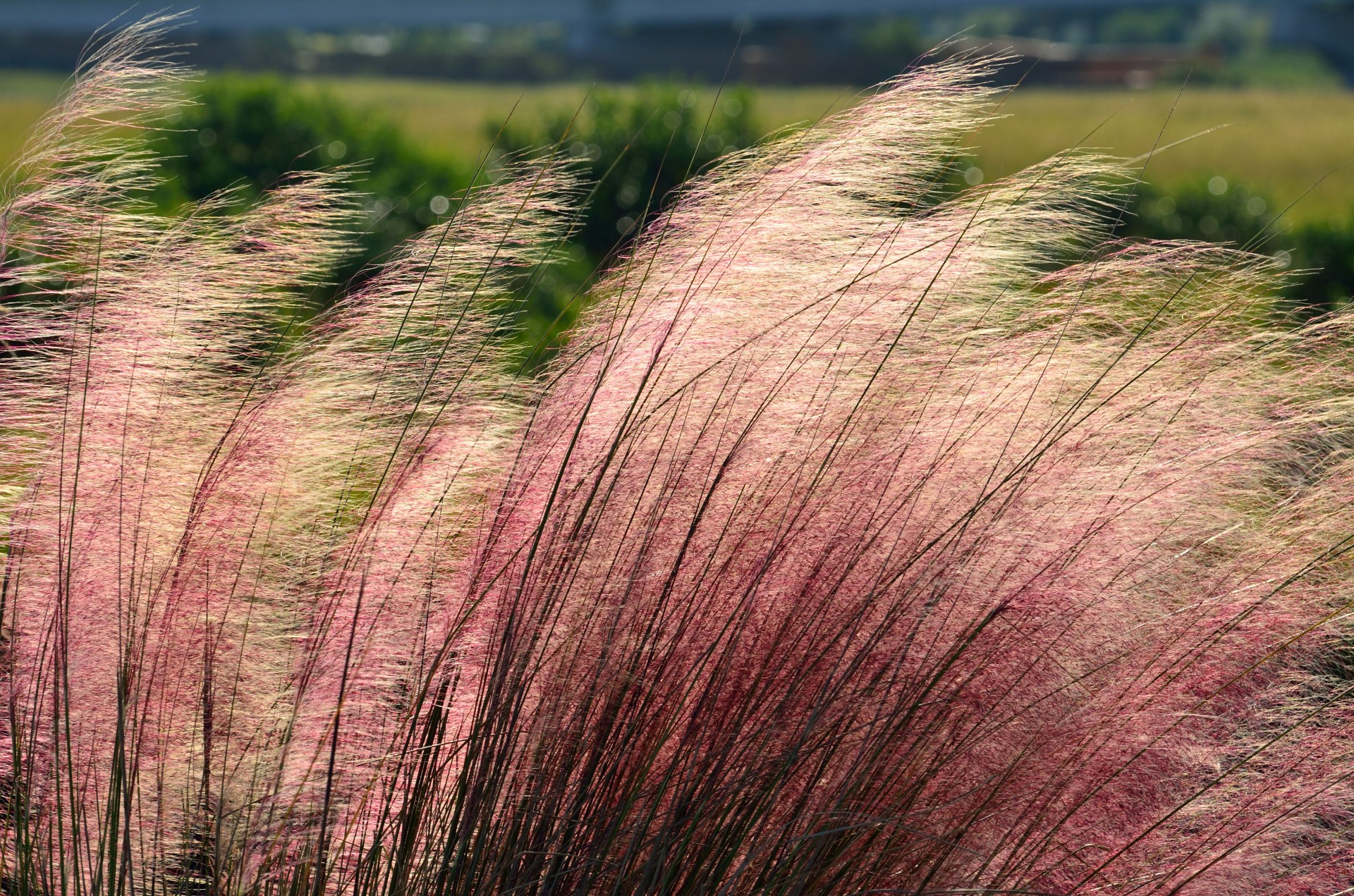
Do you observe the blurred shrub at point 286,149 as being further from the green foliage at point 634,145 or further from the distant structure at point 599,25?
the distant structure at point 599,25

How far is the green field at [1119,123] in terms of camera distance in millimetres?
14953

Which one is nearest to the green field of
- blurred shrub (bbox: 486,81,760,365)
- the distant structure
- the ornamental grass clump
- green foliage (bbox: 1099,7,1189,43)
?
blurred shrub (bbox: 486,81,760,365)

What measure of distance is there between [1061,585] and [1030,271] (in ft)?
2.26

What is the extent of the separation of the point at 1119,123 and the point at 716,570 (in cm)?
2040

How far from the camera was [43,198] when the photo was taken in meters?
2.38

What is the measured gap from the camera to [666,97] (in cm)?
962

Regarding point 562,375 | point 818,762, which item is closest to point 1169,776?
point 818,762

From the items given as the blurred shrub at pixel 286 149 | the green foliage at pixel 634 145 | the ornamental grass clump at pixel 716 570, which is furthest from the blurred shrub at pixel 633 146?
the ornamental grass clump at pixel 716 570

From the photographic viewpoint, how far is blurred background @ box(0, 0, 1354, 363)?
23.3 ft

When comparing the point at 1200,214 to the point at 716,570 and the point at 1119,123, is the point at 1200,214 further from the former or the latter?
the point at 1119,123

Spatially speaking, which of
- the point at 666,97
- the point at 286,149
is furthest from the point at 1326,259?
the point at 286,149

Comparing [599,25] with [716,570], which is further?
[599,25]

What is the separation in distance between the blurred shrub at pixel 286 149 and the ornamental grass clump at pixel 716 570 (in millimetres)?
5592

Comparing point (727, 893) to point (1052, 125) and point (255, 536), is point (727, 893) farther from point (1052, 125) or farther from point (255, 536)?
point (1052, 125)
